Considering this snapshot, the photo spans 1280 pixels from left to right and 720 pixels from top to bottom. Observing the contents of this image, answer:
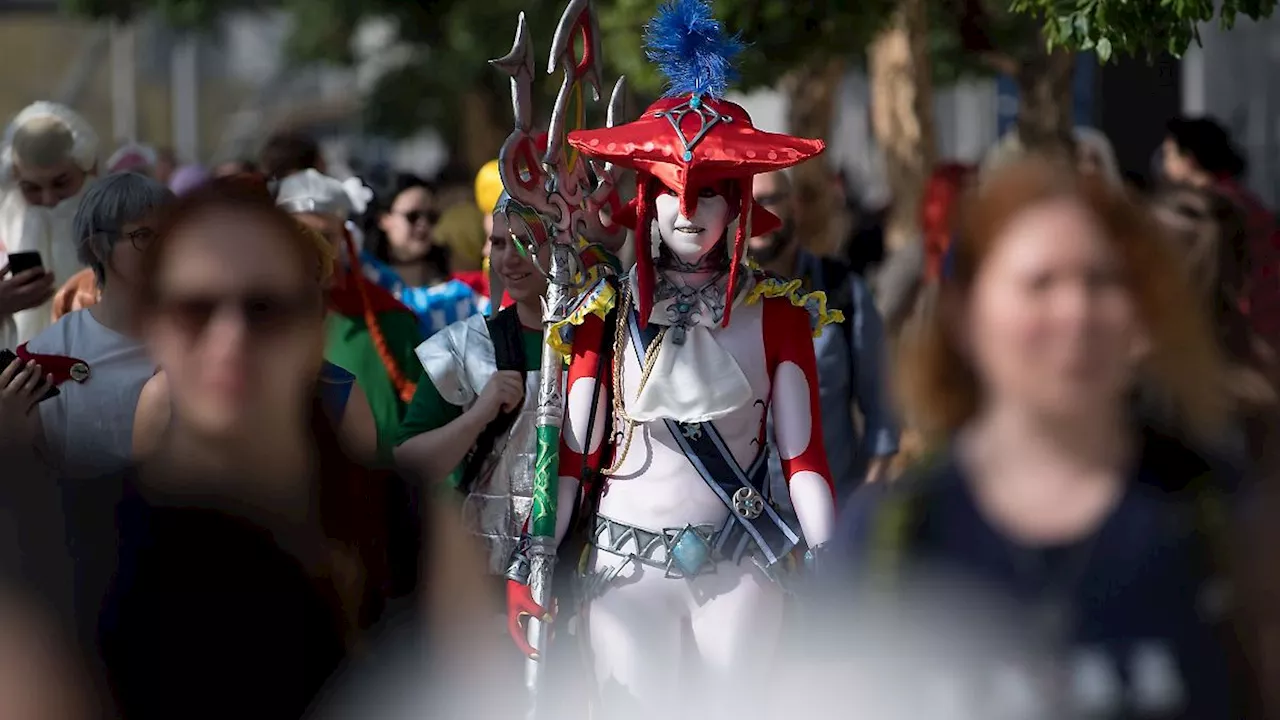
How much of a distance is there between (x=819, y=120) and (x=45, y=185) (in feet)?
28.6

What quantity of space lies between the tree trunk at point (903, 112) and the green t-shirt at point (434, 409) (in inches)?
301

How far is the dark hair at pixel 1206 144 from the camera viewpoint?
8.72m

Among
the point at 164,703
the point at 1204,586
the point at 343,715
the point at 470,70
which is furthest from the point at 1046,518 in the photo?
the point at 470,70

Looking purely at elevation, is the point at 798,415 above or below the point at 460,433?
above

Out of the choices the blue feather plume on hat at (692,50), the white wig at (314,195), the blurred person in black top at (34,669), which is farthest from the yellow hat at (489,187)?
the blurred person in black top at (34,669)

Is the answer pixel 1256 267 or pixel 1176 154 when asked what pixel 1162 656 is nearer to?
pixel 1256 267

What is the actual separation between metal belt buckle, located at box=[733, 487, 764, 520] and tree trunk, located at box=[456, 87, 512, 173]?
14.3 m

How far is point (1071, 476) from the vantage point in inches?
90.1

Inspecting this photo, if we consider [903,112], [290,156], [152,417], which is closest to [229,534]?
[152,417]

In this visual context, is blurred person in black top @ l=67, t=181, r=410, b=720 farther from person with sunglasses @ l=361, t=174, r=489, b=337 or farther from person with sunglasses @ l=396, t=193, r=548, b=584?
person with sunglasses @ l=361, t=174, r=489, b=337

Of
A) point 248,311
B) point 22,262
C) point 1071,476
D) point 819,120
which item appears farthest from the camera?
point 819,120

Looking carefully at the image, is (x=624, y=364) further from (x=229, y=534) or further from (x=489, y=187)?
(x=489, y=187)

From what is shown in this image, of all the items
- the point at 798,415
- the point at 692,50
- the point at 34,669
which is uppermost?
the point at 692,50

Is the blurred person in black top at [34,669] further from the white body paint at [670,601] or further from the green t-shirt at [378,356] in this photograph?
the green t-shirt at [378,356]
